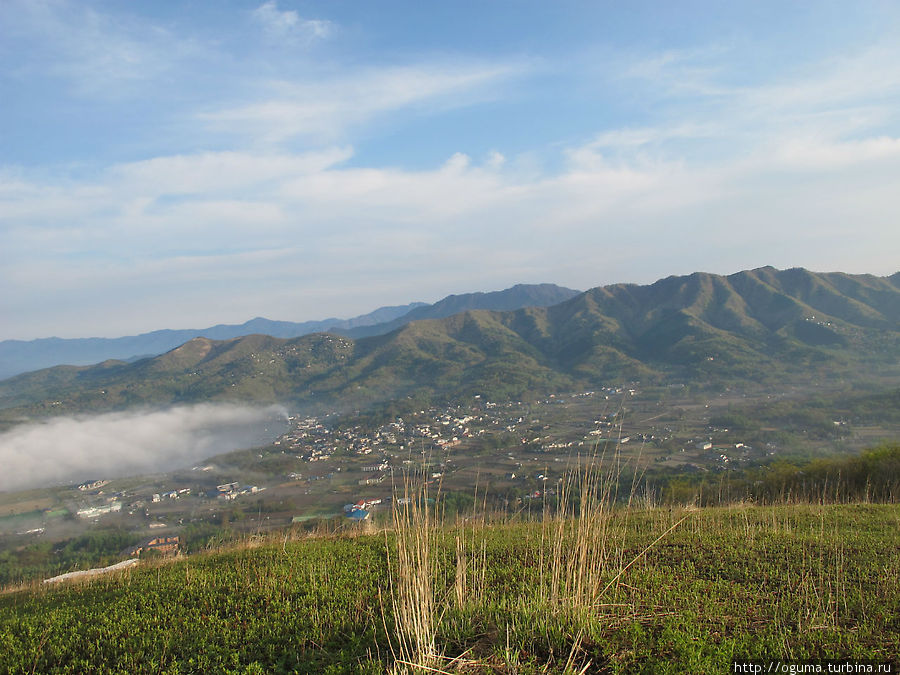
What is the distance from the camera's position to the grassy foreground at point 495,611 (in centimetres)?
334

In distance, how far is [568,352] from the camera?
390ft

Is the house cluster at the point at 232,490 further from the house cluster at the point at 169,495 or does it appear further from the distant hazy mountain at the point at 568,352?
the distant hazy mountain at the point at 568,352

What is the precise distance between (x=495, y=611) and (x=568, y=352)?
119 m

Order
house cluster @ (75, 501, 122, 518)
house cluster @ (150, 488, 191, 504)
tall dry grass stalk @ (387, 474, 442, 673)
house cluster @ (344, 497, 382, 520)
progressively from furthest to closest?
house cluster @ (150, 488, 191, 504)
house cluster @ (75, 501, 122, 518)
house cluster @ (344, 497, 382, 520)
tall dry grass stalk @ (387, 474, 442, 673)

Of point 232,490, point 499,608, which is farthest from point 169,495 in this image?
point 499,608

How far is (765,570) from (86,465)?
91.8 m

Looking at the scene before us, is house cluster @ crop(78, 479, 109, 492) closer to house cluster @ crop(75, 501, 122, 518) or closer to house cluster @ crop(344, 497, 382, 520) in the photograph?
house cluster @ crop(75, 501, 122, 518)

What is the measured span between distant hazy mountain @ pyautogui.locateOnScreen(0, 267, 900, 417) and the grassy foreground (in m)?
85.2

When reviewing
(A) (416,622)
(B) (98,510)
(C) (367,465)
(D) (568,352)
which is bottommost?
(B) (98,510)

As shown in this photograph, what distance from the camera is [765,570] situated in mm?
5219

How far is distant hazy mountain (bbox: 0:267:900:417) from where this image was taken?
3501 inches

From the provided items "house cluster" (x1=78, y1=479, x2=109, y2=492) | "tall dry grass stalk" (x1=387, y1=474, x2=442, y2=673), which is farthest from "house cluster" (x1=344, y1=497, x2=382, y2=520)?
"house cluster" (x1=78, y1=479, x2=109, y2=492)

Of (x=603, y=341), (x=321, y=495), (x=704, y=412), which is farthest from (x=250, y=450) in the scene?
(x=603, y=341)

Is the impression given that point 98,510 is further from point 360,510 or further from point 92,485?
point 360,510
